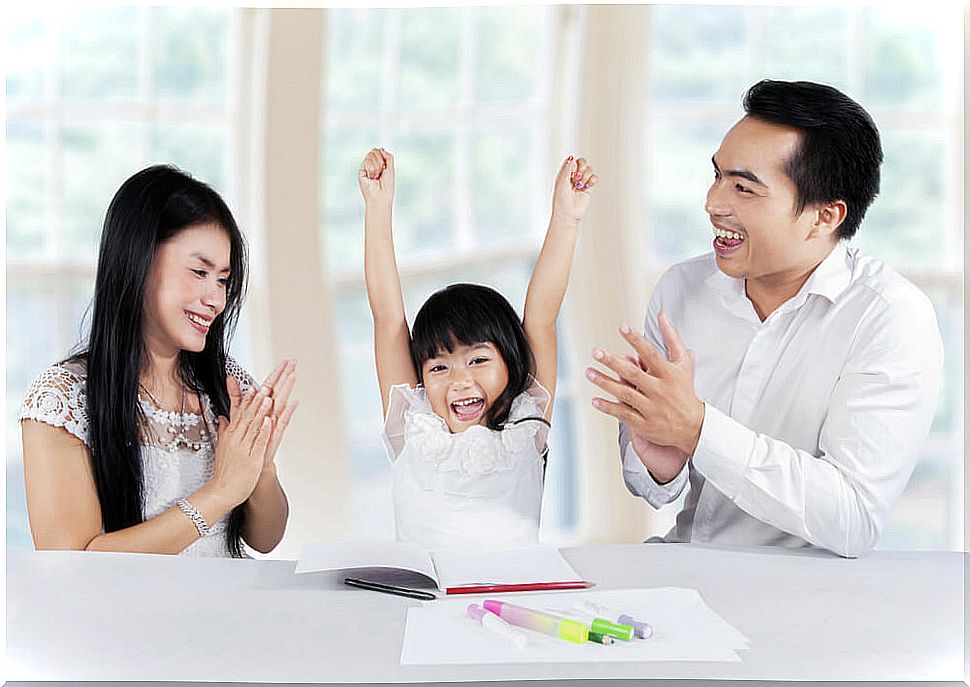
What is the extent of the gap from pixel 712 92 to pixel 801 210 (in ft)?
5.51

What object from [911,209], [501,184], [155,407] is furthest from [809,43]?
[155,407]

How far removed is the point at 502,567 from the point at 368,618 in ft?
0.99

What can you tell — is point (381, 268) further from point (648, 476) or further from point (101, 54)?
point (101, 54)

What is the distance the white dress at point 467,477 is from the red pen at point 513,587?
9.4 inches

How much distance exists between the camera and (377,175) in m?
1.80

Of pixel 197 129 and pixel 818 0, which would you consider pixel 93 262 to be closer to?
pixel 197 129

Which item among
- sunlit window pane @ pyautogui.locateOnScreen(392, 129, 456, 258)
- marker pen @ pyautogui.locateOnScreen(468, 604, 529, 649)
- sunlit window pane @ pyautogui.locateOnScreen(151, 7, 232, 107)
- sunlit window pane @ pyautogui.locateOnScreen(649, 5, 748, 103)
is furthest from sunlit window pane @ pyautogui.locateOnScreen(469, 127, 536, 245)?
marker pen @ pyautogui.locateOnScreen(468, 604, 529, 649)

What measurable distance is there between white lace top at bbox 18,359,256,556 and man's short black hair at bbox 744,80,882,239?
3.82 ft

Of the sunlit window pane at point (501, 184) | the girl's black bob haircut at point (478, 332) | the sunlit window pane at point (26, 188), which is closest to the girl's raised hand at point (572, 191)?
the girl's black bob haircut at point (478, 332)

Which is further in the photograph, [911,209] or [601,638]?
[911,209]

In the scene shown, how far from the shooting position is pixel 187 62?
275 centimetres

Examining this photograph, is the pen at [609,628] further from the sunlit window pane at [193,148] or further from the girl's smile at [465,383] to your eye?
the sunlit window pane at [193,148]

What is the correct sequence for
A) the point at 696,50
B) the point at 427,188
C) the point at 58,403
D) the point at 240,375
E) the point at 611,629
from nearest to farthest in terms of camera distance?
the point at 611,629 < the point at 58,403 < the point at 240,375 < the point at 427,188 < the point at 696,50

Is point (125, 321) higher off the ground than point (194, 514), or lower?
higher
